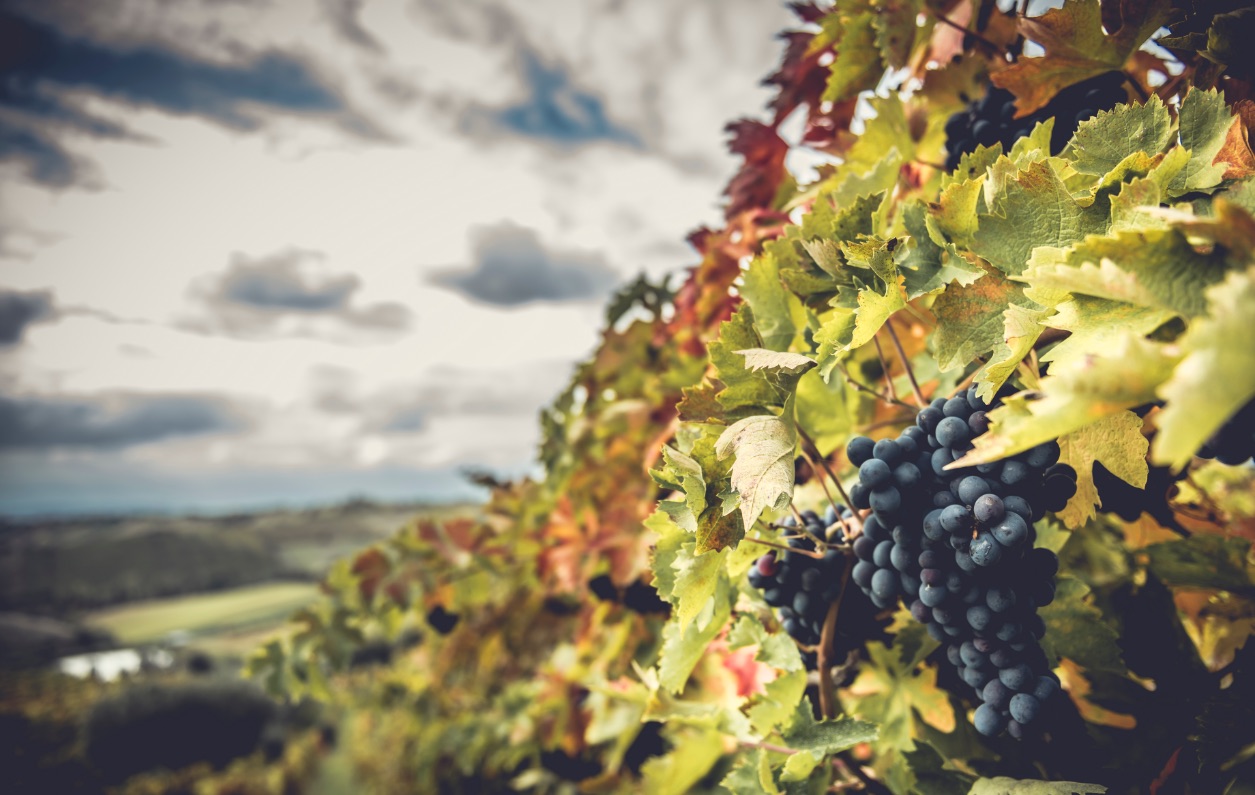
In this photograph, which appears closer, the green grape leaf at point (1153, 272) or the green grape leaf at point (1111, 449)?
the green grape leaf at point (1153, 272)

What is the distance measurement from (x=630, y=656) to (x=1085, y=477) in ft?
4.96

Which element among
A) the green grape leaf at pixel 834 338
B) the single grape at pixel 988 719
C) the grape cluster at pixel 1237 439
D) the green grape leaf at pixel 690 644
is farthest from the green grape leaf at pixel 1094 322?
the green grape leaf at pixel 690 644

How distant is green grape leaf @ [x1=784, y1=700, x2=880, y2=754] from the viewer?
2.70 ft

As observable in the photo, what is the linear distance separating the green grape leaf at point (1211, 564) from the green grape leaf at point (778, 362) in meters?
0.83

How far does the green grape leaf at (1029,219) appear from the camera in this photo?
0.67 m

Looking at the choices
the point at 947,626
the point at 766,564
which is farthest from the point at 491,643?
the point at 947,626

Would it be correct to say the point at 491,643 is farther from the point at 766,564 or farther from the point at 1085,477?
the point at 1085,477

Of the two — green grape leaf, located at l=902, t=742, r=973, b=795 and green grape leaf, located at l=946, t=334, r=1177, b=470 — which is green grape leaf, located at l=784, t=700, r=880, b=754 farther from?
green grape leaf, located at l=946, t=334, r=1177, b=470

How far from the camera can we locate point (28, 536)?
3644cm

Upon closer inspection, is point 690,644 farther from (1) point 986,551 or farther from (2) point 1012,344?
(2) point 1012,344

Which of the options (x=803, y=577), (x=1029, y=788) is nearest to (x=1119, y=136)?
(x=803, y=577)

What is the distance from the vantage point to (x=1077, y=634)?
0.93 metres

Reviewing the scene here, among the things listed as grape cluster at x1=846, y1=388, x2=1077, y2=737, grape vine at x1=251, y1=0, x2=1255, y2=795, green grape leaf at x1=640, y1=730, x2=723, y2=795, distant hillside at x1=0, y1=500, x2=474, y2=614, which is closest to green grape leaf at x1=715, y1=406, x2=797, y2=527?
grape vine at x1=251, y1=0, x2=1255, y2=795

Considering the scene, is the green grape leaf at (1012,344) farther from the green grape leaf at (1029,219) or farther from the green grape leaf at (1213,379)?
the green grape leaf at (1213,379)
